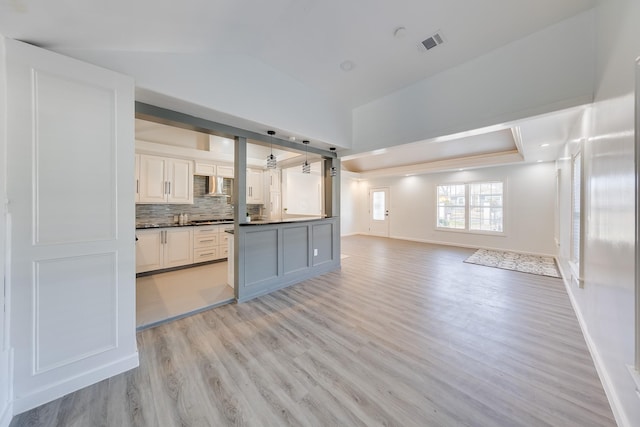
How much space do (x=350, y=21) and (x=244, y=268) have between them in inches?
122

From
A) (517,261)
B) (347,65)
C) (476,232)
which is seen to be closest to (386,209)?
(476,232)

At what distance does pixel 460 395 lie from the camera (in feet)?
5.21

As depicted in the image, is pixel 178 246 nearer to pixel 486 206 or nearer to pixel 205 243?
pixel 205 243

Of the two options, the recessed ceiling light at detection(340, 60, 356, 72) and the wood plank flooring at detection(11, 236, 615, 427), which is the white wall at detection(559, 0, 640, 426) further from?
the recessed ceiling light at detection(340, 60, 356, 72)

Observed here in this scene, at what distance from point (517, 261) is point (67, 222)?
7.37 metres

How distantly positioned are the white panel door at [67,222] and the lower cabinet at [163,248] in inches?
106

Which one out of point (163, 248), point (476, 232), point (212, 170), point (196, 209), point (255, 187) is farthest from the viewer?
point (476, 232)

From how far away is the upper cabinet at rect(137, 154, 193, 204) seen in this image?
13.8 feet

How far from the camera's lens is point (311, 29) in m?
2.30

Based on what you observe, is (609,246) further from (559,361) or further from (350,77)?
(350,77)

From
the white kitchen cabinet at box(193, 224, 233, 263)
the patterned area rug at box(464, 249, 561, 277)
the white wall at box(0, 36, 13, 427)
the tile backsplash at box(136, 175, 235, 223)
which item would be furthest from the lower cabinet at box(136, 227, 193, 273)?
the patterned area rug at box(464, 249, 561, 277)

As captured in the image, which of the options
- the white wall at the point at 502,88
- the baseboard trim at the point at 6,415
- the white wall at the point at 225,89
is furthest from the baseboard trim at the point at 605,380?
the white wall at the point at 225,89

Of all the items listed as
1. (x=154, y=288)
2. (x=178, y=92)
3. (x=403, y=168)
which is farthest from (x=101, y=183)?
(x=403, y=168)

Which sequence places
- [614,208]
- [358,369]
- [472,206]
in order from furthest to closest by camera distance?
[472,206]
[358,369]
[614,208]
